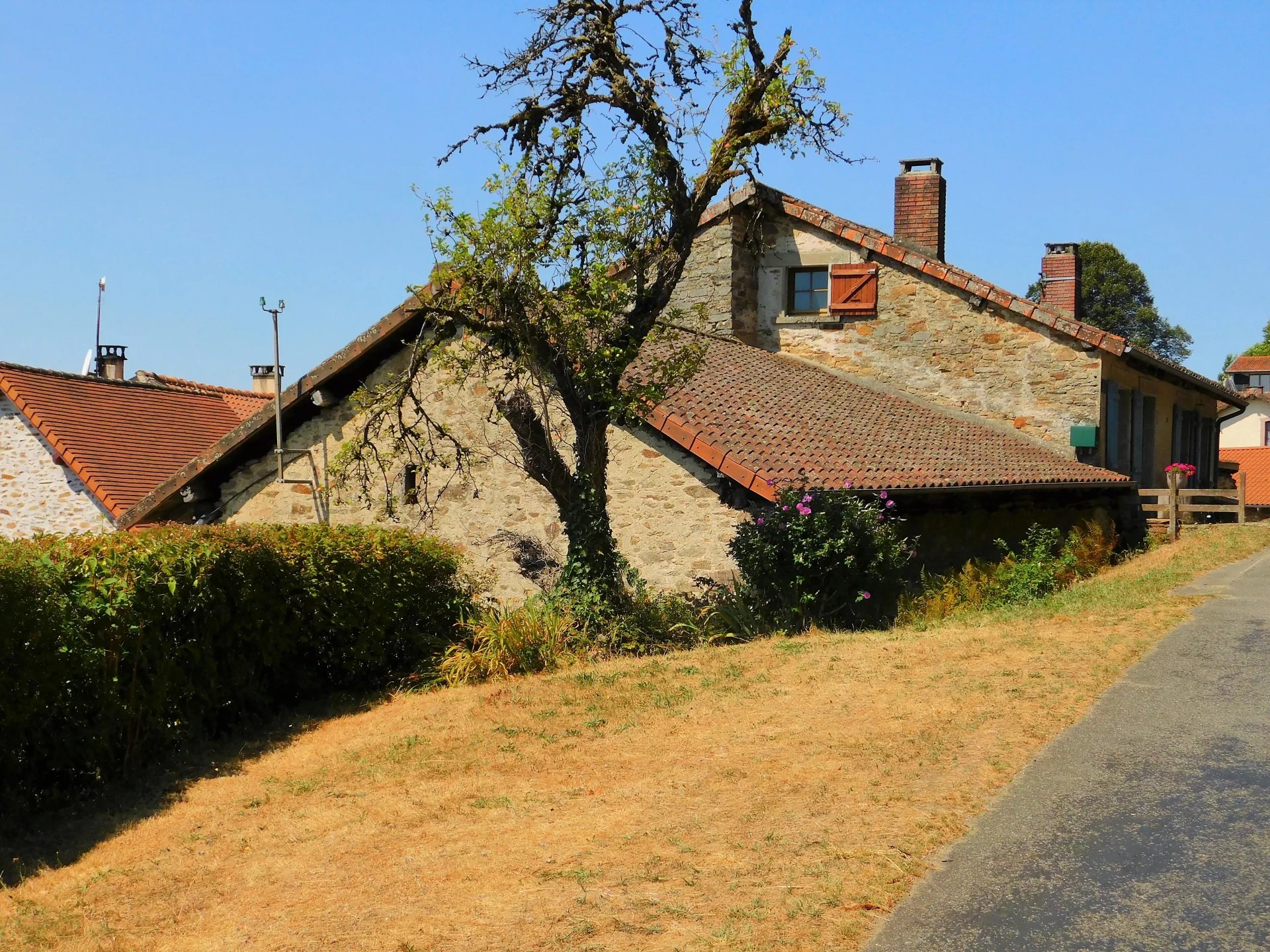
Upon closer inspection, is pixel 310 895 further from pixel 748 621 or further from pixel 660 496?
pixel 660 496

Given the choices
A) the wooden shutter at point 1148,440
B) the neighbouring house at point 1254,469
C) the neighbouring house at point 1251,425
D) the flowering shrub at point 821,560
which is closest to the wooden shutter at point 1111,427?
the wooden shutter at point 1148,440

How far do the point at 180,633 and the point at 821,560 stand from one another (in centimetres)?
593

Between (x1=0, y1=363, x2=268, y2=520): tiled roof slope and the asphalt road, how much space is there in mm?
15551

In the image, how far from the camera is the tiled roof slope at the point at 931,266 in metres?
17.7

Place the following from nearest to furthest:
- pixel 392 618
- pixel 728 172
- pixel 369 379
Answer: pixel 392 618
pixel 728 172
pixel 369 379

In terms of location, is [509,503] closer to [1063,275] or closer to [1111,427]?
[1111,427]

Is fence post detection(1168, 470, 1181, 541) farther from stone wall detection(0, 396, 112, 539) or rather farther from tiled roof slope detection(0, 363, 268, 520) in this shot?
stone wall detection(0, 396, 112, 539)

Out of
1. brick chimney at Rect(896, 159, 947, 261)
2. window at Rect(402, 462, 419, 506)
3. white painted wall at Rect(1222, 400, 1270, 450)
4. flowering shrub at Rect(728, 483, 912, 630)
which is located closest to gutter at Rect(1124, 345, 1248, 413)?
brick chimney at Rect(896, 159, 947, 261)

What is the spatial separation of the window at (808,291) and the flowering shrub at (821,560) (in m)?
8.67

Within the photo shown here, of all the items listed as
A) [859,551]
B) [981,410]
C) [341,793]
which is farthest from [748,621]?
[981,410]

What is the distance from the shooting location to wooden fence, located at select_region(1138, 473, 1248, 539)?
18.8m

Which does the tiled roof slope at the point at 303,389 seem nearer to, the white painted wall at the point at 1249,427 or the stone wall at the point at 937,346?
the stone wall at the point at 937,346

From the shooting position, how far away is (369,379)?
48.9ft

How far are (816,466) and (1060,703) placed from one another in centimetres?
557
